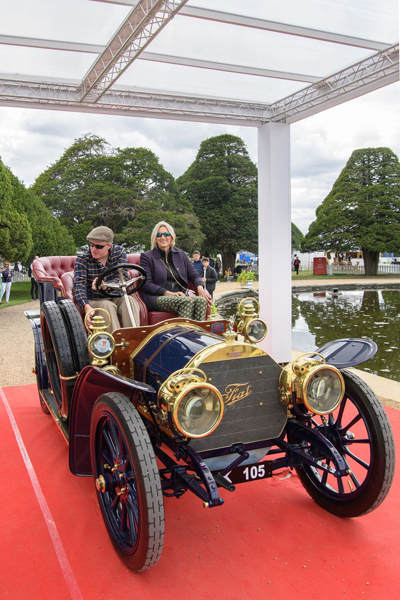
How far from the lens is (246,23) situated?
4477mm

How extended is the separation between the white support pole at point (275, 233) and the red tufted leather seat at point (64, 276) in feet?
6.22

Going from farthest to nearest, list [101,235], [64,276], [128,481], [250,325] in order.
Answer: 1. [64,276]
2. [101,235]
3. [250,325]
4. [128,481]

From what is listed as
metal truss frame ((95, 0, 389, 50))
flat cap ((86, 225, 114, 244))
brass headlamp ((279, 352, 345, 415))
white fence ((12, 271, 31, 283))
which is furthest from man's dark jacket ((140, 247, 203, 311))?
white fence ((12, 271, 31, 283))

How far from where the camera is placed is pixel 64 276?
5.26 m

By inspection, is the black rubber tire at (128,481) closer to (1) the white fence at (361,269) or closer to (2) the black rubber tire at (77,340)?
(2) the black rubber tire at (77,340)

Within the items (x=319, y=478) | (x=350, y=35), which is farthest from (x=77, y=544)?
(x=350, y=35)

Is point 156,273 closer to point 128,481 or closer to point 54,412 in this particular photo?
point 54,412

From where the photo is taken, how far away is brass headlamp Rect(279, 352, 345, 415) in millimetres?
2305

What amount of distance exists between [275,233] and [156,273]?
8.96 ft

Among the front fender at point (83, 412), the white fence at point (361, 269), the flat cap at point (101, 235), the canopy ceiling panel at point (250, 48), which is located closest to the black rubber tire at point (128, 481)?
the front fender at point (83, 412)

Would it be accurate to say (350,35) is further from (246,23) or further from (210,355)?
(210,355)

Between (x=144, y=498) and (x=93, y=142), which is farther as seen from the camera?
(x=93, y=142)

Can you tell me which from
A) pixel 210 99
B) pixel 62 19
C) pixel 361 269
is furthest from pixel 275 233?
pixel 361 269

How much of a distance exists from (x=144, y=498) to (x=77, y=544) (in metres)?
0.74
